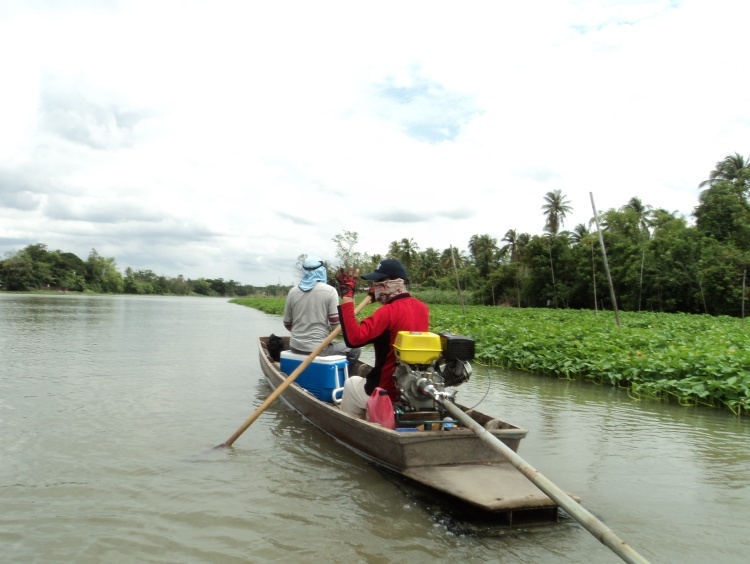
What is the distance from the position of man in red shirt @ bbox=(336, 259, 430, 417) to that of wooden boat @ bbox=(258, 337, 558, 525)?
429 millimetres

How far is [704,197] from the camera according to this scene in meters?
36.8

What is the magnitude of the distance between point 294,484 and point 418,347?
1680mm

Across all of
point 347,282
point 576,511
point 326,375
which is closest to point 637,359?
point 326,375

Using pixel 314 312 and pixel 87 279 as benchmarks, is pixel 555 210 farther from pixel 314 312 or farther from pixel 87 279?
pixel 87 279

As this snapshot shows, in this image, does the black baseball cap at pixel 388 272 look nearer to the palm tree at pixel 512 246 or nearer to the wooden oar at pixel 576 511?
the wooden oar at pixel 576 511

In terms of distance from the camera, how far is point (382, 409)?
4816mm

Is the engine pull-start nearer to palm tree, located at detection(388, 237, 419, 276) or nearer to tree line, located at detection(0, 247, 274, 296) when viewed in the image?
palm tree, located at detection(388, 237, 419, 276)

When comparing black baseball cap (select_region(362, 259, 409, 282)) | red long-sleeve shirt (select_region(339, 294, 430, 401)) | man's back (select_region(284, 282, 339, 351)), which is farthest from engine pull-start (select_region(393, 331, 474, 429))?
man's back (select_region(284, 282, 339, 351))

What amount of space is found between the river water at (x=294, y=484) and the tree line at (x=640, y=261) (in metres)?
17.0

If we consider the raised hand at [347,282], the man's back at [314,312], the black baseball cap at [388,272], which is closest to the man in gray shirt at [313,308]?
the man's back at [314,312]

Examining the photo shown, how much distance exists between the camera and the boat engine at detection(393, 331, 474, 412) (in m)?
4.46

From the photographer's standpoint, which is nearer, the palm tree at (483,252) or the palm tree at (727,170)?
the palm tree at (727,170)

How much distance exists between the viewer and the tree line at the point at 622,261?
102ft

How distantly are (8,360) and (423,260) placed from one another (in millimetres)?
59597
